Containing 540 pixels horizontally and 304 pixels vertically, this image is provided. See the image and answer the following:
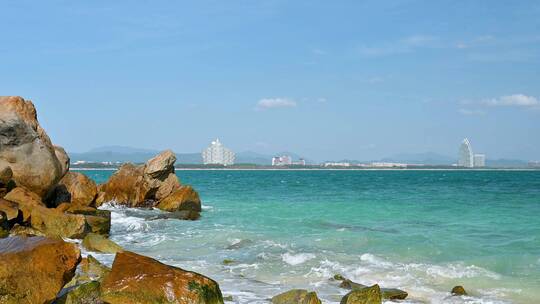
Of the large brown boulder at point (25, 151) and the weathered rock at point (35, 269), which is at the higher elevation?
the large brown boulder at point (25, 151)

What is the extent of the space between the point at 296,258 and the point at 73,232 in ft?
26.3

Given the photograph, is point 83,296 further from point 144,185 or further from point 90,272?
point 144,185

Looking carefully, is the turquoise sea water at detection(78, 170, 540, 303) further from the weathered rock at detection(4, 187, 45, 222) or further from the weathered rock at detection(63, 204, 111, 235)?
the weathered rock at detection(4, 187, 45, 222)

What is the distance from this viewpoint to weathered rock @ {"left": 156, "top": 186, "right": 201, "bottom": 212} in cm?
3697

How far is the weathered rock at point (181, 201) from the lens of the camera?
121 ft

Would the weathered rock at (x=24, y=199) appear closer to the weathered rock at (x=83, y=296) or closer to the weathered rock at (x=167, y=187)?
the weathered rock at (x=83, y=296)

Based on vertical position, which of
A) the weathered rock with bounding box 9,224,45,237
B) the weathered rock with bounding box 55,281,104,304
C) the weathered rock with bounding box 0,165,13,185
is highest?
the weathered rock with bounding box 0,165,13,185

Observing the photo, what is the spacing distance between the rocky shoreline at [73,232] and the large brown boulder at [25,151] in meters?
0.04

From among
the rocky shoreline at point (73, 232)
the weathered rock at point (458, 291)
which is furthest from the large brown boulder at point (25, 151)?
the weathered rock at point (458, 291)

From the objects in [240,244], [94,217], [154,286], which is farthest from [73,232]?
[154,286]

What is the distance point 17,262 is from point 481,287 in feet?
39.3

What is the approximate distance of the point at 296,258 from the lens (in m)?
18.8

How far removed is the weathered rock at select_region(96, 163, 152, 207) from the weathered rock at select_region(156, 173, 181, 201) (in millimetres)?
763

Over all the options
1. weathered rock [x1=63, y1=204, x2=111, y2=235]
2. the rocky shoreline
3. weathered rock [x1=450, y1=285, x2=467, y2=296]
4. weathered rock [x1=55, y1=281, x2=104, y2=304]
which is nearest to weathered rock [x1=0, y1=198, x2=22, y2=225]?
the rocky shoreline
